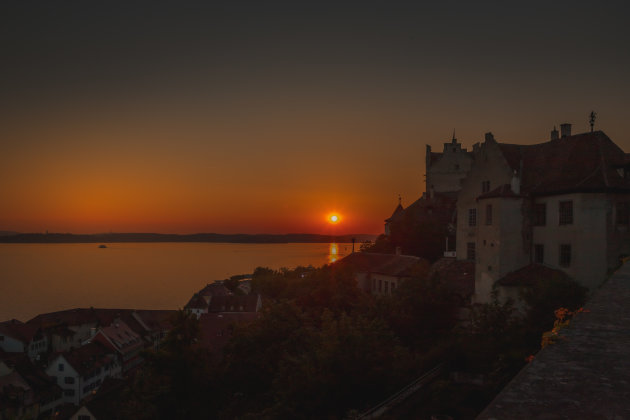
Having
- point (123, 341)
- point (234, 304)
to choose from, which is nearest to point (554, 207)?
point (123, 341)

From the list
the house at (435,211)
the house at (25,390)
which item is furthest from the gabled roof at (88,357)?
the house at (435,211)

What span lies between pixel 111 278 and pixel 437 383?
178292mm

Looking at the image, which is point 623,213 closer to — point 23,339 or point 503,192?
point 503,192

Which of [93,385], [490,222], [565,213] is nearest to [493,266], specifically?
[490,222]

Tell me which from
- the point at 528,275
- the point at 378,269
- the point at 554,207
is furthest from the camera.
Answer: the point at 378,269

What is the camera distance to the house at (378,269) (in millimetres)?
46219

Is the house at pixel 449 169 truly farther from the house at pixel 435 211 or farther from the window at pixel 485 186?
the window at pixel 485 186

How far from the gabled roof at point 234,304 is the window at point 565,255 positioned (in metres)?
65.3

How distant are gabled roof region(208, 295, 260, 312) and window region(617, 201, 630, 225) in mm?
68432

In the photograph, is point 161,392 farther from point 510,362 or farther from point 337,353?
point 510,362

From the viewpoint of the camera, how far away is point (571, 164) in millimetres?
28000

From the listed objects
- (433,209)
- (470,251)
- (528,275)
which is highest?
(433,209)

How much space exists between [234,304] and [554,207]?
68.8 m

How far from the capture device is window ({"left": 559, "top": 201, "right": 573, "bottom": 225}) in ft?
87.7
